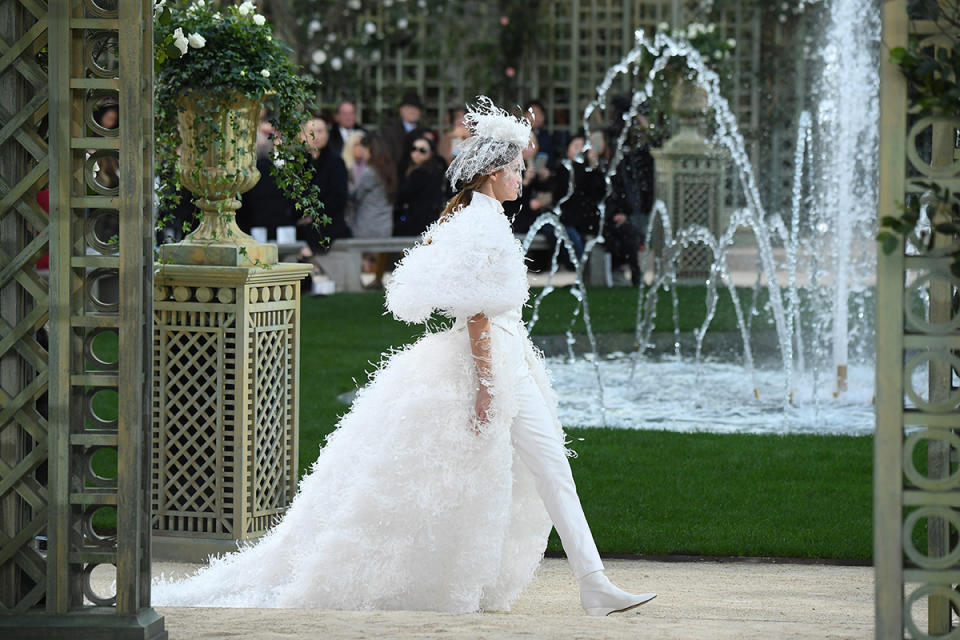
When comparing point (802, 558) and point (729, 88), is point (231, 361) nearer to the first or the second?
point (802, 558)

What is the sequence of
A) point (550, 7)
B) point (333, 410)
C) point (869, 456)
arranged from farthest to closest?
point (550, 7) < point (333, 410) < point (869, 456)

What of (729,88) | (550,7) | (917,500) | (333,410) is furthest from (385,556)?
(550,7)

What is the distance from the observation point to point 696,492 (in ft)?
24.8

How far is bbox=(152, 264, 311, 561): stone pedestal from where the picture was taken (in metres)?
6.25

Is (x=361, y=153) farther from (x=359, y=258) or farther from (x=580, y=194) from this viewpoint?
(x=580, y=194)

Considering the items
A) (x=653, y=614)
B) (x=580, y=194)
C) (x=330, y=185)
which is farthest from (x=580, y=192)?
(x=653, y=614)

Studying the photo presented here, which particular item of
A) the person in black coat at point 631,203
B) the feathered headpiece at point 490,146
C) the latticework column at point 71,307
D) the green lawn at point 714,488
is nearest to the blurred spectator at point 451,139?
the person in black coat at point 631,203

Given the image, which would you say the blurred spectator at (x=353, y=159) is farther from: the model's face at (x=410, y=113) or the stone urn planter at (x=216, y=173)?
the stone urn planter at (x=216, y=173)

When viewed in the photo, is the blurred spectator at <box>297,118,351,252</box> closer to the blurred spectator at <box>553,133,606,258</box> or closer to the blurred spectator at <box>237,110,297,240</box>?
the blurred spectator at <box>237,110,297,240</box>

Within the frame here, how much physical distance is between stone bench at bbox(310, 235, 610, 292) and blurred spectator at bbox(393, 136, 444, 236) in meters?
0.27

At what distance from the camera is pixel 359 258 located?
17000mm

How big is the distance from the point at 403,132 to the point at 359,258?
1.72 metres

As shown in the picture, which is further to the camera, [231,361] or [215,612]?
[231,361]

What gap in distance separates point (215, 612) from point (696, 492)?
11.6 feet
